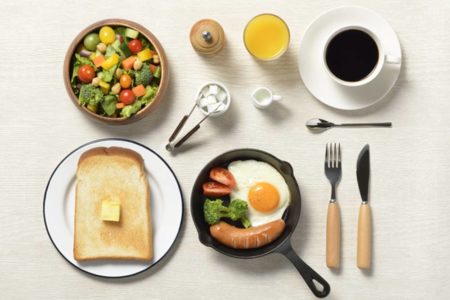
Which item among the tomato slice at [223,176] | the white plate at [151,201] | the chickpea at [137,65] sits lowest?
the white plate at [151,201]

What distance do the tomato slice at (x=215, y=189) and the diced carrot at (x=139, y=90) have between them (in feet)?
0.94

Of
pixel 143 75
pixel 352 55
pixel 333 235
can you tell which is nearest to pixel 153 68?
pixel 143 75

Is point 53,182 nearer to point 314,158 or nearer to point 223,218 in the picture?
point 223,218

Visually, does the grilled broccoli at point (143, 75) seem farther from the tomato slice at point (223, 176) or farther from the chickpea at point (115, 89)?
the tomato slice at point (223, 176)

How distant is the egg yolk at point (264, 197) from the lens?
156cm

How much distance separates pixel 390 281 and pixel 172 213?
61 centimetres

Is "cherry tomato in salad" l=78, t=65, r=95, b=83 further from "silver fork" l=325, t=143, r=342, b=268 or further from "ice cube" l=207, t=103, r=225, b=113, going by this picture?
"silver fork" l=325, t=143, r=342, b=268

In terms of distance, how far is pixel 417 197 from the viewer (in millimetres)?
1623

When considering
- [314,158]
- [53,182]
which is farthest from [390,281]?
[53,182]

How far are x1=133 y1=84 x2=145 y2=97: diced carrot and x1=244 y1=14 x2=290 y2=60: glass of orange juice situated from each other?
287 mm

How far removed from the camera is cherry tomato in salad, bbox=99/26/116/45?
5.07ft

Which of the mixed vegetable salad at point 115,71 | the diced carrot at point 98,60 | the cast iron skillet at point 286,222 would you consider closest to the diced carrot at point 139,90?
the mixed vegetable salad at point 115,71

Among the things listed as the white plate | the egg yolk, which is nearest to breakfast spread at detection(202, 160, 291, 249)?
the egg yolk

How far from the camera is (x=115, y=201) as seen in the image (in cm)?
162
